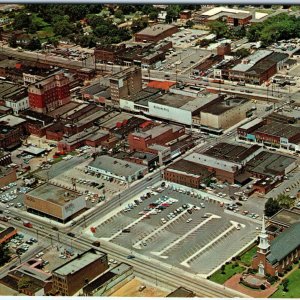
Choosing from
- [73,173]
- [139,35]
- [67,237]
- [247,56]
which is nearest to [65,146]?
[73,173]

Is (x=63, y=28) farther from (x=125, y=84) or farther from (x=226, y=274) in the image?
(x=226, y=274)

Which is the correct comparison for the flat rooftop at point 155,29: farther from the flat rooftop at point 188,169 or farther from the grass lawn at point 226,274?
the grass lawn at point 226,274

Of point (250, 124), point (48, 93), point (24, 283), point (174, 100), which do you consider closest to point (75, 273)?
point (24, 283)

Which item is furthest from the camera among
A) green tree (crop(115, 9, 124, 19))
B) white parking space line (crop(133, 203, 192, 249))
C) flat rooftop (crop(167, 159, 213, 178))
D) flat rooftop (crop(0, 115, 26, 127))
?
green tree (crop(115, 9, 124, 19))

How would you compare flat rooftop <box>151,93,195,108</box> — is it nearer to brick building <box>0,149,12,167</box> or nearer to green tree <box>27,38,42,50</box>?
brick building <box>0,149,12,167</box>

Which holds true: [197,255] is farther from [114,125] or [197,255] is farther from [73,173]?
[114,125]

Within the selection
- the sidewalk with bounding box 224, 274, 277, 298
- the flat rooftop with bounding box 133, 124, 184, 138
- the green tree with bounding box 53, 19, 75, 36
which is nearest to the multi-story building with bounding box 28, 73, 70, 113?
the flat rooftop with bounding box 133, 124, 184, 138

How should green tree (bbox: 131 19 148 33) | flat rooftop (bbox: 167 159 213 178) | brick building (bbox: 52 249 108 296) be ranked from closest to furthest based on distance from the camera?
brick building (bbox: 52 249 108 296), flat rooftop (bbox: 167 159 213 178), green tree (bbox: 131 19 148 33)
